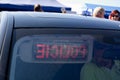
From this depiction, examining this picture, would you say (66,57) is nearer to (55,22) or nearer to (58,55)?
(58,55)

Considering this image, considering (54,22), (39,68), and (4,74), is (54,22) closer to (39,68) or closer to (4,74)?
(39,68)

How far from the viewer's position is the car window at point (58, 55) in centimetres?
255

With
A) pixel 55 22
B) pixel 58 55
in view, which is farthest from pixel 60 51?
pixel 55 22

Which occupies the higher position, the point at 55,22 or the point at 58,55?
the point at 55,22

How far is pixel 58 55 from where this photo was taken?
8.54 ft

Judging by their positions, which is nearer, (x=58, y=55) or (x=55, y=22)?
(x=58, y=55)

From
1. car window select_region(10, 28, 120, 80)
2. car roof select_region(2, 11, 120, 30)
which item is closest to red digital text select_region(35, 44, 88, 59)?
car window select_region(10, 28, 120, 80)

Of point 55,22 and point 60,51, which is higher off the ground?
point 55,22

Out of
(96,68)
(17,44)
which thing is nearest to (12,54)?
(17,44)

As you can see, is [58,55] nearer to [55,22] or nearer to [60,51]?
[60,51]

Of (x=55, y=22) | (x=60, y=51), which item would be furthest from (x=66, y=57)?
(x=55, y=22)

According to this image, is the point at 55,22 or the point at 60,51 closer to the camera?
the point at 60,51

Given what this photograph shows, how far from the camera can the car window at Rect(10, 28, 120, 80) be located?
8.36 ft

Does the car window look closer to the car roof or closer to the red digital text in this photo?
the red digital text
